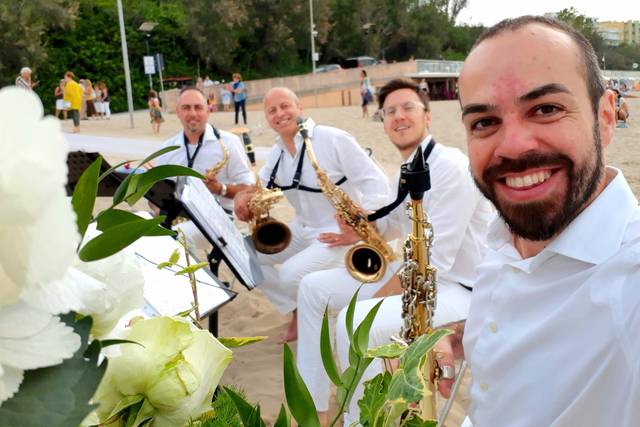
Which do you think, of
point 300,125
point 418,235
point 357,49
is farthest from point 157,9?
point 418,235

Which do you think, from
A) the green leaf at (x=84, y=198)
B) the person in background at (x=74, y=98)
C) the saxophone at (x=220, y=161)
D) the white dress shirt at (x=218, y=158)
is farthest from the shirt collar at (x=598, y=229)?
the person in background at (x=74, y=98)

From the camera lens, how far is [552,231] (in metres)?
1.67

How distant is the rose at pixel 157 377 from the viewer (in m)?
0.63

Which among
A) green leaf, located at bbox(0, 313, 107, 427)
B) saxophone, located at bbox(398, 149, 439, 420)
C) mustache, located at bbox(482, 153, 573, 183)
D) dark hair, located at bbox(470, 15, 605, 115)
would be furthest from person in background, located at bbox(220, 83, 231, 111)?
green leaf, located at bbox(0, 313, 107, 427)

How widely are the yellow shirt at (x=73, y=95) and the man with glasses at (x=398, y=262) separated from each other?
17469 millimetres

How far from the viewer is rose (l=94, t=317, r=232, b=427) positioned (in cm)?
63

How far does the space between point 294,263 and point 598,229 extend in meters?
2.93

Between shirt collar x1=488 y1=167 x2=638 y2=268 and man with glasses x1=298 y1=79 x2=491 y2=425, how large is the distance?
4.75 feet

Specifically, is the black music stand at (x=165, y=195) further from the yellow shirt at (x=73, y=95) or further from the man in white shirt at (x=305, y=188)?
the yellow shirt at (x=73, y=95)

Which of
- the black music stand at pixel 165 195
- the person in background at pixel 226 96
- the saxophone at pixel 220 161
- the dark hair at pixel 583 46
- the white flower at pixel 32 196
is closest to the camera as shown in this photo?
the white flower at pixel 32 196

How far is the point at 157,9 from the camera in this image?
1598 inches

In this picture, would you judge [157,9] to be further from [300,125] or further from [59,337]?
[59,337]

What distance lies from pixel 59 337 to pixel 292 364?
0.87 ft

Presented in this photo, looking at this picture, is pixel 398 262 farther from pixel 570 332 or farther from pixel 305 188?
pixel 570 332
